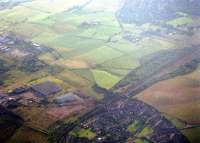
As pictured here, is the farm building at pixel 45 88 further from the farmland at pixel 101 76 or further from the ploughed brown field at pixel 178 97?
the ploughed brown field at pixel 178 97

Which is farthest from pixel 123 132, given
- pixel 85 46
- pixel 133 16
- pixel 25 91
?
pixel 133 16

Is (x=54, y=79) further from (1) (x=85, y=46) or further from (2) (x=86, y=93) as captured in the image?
(1) (x=85, y=46)

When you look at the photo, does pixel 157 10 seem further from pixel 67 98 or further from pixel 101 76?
pixel 67 98

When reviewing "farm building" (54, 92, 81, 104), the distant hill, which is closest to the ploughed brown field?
"farm building" (54, 92, 81, 104)

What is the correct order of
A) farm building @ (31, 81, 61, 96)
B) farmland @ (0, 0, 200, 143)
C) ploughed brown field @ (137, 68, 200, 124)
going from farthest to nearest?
1. farm building @ (31, 81, 61, 96)
2. ploughed brown field @ (137, 68, 200, 124)
3. farmland @ (0, 0, 200, 143)

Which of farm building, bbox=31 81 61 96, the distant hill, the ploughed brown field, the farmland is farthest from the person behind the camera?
the distant hill

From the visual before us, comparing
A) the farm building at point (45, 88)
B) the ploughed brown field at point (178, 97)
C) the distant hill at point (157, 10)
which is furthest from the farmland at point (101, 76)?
the distant hill at point (157, 10)

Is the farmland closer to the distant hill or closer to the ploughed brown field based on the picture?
the ploughed brown field
